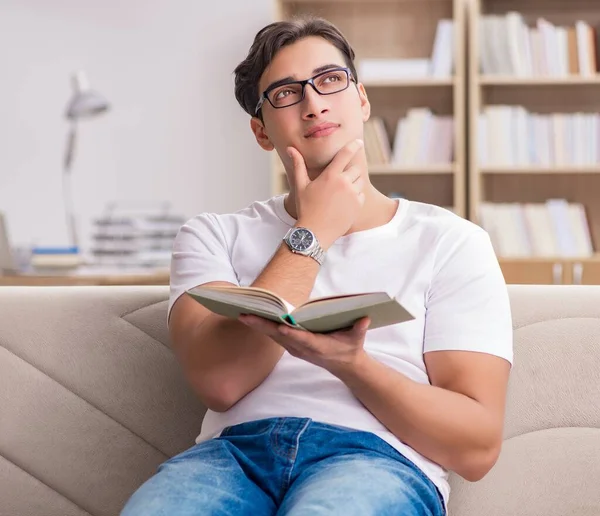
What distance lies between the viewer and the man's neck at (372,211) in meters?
1.52

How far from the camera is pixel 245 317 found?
1.10 meters

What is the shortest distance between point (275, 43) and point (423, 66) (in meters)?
2.73

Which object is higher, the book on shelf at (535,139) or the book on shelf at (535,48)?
the book on shelf at (535,48)

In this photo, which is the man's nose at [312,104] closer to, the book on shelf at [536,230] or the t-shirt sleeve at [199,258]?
the t-shirt sleeve at [199,258]

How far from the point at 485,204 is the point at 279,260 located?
9.91ft

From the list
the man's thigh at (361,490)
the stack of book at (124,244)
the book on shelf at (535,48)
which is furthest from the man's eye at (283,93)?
the book on shelf at (535,48)

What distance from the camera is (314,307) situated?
1.01 m

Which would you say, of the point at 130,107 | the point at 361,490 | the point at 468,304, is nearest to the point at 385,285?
the point at 468,304

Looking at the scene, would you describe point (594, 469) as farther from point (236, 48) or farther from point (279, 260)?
point (236, 48)

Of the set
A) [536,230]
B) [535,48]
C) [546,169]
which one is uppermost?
[535,48]

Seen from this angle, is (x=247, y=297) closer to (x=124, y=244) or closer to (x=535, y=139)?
(x=124, y=244)

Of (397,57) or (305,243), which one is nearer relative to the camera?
(305,243)

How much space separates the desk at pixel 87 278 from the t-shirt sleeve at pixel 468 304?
6.48 feet

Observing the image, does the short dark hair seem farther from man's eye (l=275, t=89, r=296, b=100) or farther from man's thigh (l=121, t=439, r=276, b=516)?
man's thigh (l=121, t=439, r=276, b=516)
